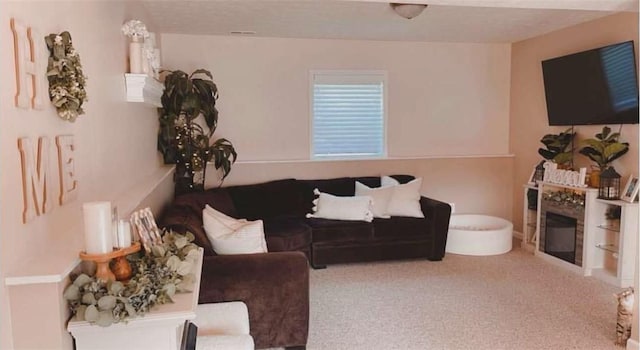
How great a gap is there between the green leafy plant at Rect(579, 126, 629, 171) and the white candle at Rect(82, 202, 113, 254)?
14.1ft

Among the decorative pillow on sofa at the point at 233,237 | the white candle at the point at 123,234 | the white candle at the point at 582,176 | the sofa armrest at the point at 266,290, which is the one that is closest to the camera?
the white candle at the point at 123,234

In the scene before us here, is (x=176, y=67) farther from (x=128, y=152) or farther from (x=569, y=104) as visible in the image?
(x=569, y=104)

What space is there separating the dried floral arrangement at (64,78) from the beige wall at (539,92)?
440cm

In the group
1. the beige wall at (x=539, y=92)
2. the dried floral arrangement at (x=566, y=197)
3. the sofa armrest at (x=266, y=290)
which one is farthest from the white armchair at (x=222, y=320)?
the beige wall at (x=539, y=92)

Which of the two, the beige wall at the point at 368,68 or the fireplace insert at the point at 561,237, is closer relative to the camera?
the fireplace insert at the point at 561,237

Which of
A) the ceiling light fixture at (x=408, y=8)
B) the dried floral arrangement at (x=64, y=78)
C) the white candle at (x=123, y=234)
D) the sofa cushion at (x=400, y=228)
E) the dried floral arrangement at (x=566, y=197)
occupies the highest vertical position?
the ceiling light fixture at (x=408, y=8)

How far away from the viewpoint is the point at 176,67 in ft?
17.1

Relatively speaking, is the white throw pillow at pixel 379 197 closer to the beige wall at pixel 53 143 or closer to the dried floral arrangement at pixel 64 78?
the beige wall at pixel 53 143

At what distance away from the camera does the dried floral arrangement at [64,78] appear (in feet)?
5.21

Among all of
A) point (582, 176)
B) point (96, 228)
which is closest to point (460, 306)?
point (582, 176)

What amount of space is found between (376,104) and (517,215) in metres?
2.33

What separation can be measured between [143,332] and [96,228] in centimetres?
35

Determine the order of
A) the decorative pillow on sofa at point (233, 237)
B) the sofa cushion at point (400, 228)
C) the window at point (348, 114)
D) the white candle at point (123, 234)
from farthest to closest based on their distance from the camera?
the window at point (348, 114) < the sofa cushion at point (400, 228) < the decorative pillow on sofa at point (233, 237) < the white candle at point (123, 234)

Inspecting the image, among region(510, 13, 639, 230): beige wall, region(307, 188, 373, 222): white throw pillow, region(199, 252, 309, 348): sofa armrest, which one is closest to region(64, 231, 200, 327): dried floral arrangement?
region(199, 252, 309, 348): sofa armrest
